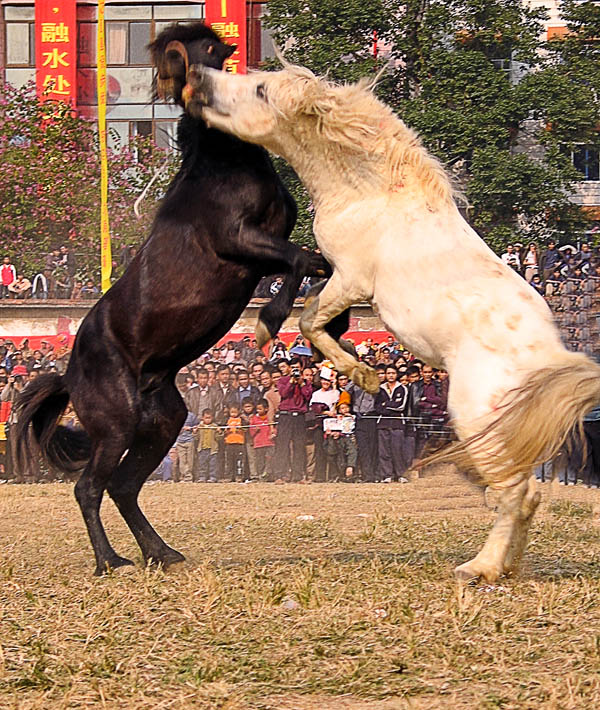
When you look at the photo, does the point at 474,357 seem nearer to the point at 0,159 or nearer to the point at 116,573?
the point at 116,573

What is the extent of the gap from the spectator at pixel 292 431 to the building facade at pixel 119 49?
25076 millimetres

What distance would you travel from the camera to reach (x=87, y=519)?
6707mm

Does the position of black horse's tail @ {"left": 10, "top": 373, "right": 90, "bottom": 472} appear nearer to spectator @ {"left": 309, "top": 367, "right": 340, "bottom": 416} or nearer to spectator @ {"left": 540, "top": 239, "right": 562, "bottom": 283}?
spectator @ {"left": 309, "top": 367, "right": 340, "bottom": 416}

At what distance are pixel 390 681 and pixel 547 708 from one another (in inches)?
23.7

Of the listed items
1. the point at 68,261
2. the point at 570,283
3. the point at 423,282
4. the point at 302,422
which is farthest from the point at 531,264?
the point at 423,282

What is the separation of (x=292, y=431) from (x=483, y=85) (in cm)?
1840

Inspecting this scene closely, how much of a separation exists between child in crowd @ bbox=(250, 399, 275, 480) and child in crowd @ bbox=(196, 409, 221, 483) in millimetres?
507

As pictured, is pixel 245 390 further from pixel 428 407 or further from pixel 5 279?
pixel 5 279

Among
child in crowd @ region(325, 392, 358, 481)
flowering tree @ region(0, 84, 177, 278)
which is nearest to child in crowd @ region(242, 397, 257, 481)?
child in crowd @ region(325, 392, 358, 481)

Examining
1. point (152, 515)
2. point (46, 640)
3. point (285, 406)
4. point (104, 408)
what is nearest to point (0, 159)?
point (285, 406)

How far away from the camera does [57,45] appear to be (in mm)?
38188

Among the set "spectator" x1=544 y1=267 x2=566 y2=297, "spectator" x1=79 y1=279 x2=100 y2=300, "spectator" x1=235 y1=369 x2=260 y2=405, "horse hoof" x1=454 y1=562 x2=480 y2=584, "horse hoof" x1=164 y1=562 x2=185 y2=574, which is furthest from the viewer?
"spectator" x1=79 y1=279 x2=100 y2=300

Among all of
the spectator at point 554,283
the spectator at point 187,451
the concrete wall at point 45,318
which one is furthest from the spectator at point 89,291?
the spectator at point 554,283

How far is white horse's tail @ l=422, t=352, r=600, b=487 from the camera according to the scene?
17.3 ft
